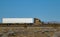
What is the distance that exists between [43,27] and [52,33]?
1147 mm

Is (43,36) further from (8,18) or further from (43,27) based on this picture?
(8,18)

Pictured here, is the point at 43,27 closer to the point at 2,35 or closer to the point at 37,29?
the point at 37,29

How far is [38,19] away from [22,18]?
1.81m

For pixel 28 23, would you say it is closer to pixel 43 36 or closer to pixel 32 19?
pixel 32 19

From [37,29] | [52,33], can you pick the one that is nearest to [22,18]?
[37,29]

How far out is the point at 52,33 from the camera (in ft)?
61.9

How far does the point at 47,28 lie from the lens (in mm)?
19016

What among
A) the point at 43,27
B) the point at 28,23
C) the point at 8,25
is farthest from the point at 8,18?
the point at 43,27

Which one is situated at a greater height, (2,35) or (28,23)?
(28,23)

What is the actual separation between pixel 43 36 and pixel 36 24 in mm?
1481

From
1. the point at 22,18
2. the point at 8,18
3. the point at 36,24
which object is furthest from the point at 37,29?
the point at 8,18

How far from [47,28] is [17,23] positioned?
3258 mm

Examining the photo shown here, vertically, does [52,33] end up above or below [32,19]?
below

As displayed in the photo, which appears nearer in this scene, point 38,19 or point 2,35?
point 2,35
